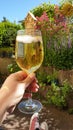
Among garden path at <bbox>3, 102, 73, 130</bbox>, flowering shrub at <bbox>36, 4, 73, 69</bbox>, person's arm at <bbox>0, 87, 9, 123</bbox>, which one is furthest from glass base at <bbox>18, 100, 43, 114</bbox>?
flowering shrub at <bbox>36, 4, 73, 69</bbox>

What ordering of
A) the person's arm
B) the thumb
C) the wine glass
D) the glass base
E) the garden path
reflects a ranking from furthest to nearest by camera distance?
1. the garden path
2. the glass base
3. the wine glass
4. the thumb
5. the person's arm

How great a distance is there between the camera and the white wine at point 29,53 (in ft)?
4.76

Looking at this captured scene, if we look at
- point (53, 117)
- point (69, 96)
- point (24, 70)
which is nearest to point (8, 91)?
point (24, 70)

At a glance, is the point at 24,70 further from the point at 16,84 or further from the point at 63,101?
the point at 63,101

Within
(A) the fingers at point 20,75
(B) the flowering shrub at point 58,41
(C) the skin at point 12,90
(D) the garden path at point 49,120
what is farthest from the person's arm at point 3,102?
(B) the flowering shrub at point 58,41

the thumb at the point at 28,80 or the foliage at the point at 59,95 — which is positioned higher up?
the thumb at the point at 28,80

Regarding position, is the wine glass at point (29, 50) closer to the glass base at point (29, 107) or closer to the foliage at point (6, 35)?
the glass base at point (29, 107)

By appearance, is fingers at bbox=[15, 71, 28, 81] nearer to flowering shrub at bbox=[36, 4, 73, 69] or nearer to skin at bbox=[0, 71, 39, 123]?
skin at bbox=[0, 71, 39, 123]

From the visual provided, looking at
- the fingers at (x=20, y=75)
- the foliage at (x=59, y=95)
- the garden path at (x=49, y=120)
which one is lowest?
the garden path at (x=49, y=120)

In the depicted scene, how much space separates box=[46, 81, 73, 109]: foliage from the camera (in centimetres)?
506

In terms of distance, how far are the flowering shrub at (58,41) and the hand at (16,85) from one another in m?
4.31

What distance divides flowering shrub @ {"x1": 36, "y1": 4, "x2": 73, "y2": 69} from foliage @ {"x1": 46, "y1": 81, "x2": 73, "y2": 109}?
651 mm

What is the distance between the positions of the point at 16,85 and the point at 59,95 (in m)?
3.97

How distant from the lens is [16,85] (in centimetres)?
125
